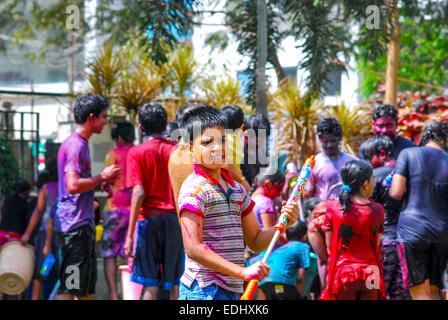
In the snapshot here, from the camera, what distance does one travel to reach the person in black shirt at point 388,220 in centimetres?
521

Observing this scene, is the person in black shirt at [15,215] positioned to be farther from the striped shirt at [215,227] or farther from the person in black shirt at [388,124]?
the striped shirt at [215,227]

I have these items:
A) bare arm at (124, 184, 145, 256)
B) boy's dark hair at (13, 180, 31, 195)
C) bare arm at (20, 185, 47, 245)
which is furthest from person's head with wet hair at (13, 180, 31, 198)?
bare arm at (124, 184, 145, 256)

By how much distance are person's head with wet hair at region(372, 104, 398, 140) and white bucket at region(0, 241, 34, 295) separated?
11.7 feet

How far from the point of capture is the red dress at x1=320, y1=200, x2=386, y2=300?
4543 mm

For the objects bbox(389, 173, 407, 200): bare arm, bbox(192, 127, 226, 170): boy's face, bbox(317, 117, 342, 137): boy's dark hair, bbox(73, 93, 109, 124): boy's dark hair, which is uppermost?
bbox(73, 93, 109, 124): boy's dark hair

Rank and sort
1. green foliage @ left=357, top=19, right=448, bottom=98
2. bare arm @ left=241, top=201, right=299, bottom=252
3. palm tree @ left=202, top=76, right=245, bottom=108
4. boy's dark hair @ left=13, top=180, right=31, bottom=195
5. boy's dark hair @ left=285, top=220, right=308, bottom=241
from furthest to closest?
green foliage @ left=357, top=19, right=448, bottom=98, palm tree @ left=202, top=76, right=245, bottom=108, boy's dark hair @ left=13, top=180, right=31, bottom=195, boy's dark hair @ left=285, top=220, right=308, bottom=241, bare arm @ left=241, top=201, right=299, bottom=252

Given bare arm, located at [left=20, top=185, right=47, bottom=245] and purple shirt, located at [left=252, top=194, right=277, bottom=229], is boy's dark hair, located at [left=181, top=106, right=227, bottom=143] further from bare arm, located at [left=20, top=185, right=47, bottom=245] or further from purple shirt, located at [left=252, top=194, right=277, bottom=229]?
bare arm, located at [left=20, top=185, right=47, bottom=245]

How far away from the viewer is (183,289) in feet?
9.82

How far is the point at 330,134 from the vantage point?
18.1 feet

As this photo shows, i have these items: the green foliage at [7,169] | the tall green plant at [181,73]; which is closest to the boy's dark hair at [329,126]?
the green foliage at [7,169]

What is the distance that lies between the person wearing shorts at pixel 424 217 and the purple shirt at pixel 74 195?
244 centimetres

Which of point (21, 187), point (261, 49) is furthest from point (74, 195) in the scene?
point (261, 49)
